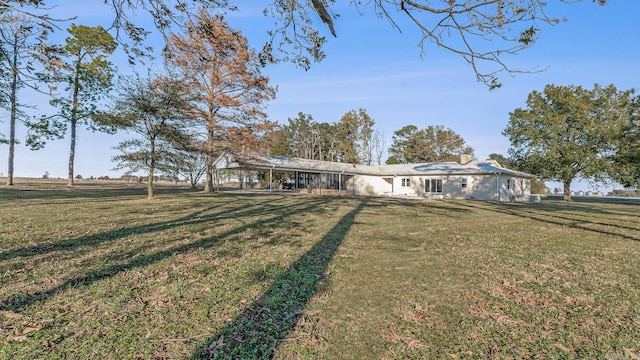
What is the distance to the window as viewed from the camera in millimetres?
29047

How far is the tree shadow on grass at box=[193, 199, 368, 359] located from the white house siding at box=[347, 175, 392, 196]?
2787 cm

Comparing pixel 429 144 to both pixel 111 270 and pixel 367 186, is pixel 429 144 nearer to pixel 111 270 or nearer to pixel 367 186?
pixel 367 186

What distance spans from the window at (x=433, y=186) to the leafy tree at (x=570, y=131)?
8.86 metres

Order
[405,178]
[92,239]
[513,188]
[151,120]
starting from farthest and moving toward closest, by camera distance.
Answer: [405,178] < [513,188] < [151,120] < [92,239]

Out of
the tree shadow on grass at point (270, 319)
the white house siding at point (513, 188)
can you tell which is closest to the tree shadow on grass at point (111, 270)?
the tree shadow on grass at point (270, 319)

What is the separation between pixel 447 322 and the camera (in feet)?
10.4

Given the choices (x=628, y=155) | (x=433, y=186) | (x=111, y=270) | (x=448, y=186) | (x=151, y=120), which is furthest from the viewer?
(x=433, y=186)

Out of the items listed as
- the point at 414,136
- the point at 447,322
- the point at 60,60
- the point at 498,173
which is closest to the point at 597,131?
the point at 498,173

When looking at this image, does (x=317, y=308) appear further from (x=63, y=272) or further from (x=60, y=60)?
(x=60, y=60)

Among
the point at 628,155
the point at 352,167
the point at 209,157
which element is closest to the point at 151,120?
the point at 209,157

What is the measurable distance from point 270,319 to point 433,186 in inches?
1129

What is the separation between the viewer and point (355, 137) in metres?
51.3

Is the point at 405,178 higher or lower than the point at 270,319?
higher

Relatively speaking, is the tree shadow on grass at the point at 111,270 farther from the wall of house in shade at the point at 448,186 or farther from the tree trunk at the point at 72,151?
the wall of house in shade at the point at 448,186
